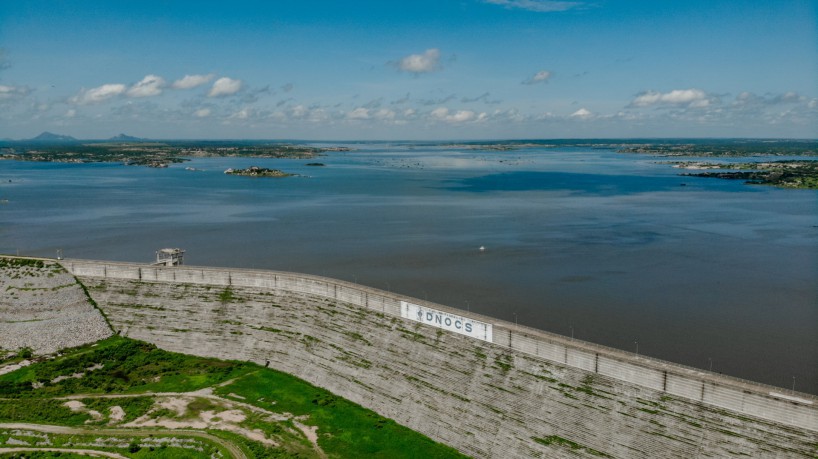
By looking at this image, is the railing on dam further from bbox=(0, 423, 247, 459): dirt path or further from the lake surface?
bbox=(0, 423, 247, 459): dirt path

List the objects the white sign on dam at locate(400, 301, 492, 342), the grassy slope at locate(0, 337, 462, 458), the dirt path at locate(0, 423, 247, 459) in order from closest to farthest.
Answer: the grassy slope at locate(0, 337, 462, 458) → the dirt path at locate(0, 423, 247, 459) → the white sign on dam at locate(400, 301, 492, 342)

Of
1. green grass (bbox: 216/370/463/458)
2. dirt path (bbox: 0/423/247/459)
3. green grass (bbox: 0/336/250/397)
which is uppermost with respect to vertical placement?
green grass (bbox: 0/336/250/397)

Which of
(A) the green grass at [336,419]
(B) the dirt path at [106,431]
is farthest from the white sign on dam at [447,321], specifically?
(B) the dirt path at [106,431]

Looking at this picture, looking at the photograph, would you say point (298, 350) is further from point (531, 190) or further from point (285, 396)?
point (531, 190)

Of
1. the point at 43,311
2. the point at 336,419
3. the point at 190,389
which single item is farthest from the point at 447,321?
the point at 43,311

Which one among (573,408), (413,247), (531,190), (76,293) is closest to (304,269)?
(413,247)

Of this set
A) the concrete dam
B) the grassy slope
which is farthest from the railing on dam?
the grassy slope
